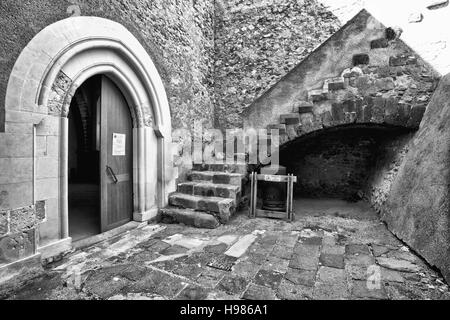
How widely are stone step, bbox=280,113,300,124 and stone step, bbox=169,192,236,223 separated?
1.98m

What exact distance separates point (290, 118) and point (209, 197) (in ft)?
7.42

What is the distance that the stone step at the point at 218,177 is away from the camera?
14.1 feet

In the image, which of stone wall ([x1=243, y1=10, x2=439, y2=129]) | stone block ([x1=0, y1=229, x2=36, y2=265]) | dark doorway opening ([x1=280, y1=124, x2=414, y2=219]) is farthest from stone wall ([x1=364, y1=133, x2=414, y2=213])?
stone block ([x1=0, y1=229, x2=36, y2=265])

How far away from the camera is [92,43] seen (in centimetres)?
283

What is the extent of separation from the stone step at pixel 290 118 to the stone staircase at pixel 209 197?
1.24m

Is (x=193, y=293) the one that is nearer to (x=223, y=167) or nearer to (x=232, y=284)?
(x=232, y=284)

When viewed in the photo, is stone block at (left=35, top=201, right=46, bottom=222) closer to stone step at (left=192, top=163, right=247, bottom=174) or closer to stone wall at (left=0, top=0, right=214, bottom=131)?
stone wall at (left=0, top=0, right=214, bottom=131)

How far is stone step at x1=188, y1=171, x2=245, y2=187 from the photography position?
429 cm

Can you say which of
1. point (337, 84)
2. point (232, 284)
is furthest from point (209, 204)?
point (337, 84)

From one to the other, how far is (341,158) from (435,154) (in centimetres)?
287

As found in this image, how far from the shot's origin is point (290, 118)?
14.7ft

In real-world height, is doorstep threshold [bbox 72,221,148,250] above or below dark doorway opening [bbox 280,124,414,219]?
below

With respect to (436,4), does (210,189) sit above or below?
below
